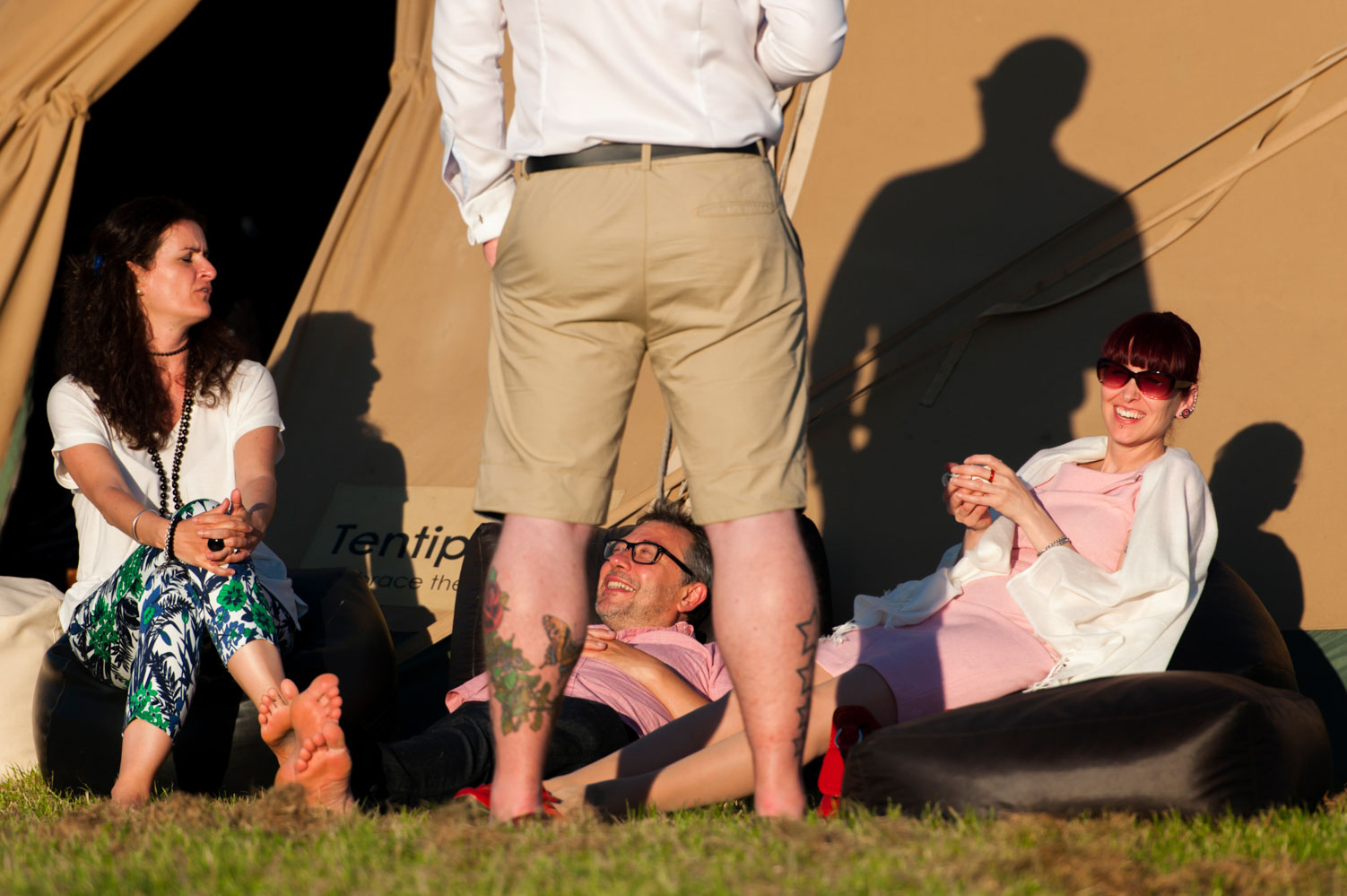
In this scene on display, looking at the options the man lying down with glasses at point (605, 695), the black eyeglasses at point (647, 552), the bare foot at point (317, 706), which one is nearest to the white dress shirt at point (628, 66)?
the man lying down with glasses at point (605, 695)

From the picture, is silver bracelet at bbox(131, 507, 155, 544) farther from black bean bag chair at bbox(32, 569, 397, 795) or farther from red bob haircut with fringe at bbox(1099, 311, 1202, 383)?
red bob haircut with fringe at bbox(1099, 311, 1202, 383)

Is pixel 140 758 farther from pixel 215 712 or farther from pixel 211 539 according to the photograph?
pixel 211 539

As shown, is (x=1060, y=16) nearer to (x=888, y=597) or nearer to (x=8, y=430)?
(x=888, y=597)

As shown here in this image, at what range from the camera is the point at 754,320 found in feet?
6.25

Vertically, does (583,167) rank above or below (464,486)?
above

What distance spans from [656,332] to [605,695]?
115cm

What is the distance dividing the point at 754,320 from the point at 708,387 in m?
0.12

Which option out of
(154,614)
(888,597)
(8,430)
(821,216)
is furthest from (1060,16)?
(8,430)

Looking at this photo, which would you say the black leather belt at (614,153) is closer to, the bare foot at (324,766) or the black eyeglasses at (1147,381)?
the bare foot at (324,766)

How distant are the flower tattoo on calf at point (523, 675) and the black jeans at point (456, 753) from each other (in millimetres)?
530

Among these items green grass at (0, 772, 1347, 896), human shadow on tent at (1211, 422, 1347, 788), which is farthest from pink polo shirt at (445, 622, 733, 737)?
human shadow on tent at (1211, 422, 1347, 788)

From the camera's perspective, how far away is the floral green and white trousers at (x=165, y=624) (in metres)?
2.61

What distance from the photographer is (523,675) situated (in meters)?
1.91

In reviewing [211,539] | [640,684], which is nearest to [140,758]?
[211,539]
